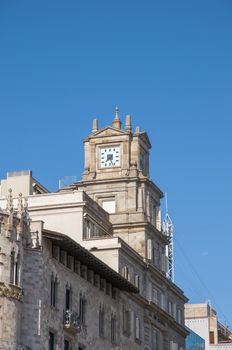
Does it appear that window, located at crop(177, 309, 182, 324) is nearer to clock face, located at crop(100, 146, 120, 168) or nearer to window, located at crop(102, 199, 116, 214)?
window, located at crop(102, 199, 116, 214)

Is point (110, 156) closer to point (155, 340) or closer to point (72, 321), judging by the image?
point (155, 340)

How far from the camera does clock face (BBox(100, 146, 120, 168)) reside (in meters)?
94.5

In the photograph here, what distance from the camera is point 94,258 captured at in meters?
72.4

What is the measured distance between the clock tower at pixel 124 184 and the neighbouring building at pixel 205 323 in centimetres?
5012

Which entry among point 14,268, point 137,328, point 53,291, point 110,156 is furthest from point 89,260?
point 110,156

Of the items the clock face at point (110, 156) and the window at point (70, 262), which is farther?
the clock face at point (110, 156)

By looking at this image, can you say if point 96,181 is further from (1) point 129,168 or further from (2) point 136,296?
(2) point 136,296

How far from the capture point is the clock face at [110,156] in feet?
310

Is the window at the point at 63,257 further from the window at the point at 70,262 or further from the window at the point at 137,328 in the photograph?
the window at the point at 137,328

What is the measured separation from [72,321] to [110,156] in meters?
28.2

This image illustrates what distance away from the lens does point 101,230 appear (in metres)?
87.3

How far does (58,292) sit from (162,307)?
27.4m

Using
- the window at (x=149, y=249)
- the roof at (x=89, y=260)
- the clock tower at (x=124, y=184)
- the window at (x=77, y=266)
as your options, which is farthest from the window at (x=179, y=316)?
the window at (x=77, y=266)

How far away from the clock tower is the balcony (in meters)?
21.0
